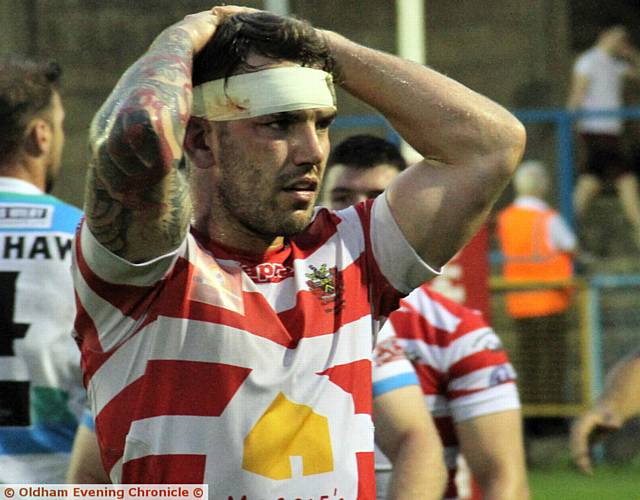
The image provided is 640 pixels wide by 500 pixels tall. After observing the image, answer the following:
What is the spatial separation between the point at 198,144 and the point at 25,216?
1.37 metres

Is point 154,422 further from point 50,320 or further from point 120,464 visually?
point 50,320

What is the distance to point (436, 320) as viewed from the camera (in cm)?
507

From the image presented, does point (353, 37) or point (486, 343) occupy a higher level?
point (353, 37)

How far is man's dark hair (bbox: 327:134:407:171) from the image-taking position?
17.4 feet

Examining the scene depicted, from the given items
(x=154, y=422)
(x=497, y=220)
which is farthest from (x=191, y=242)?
(x=497, y=220)

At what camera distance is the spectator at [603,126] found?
1269 cm

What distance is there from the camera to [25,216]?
4.73 metres

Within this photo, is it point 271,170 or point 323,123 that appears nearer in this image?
point 271,170

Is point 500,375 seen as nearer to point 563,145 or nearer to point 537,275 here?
point 537,275

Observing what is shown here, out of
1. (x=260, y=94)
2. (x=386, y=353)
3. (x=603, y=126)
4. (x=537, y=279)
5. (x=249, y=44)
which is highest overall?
(x=249, y=44)

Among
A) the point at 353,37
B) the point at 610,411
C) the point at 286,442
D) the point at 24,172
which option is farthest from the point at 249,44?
the point at 353,37

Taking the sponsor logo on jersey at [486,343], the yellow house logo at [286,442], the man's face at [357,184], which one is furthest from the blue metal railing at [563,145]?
the yellow house logo at [286,442]

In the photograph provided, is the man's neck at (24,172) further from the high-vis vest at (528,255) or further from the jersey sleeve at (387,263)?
the high-vis vest at (528,255)

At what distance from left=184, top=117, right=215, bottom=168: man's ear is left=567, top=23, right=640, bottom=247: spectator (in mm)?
9298
